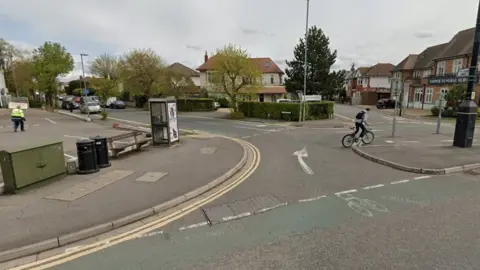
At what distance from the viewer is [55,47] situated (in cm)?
4156

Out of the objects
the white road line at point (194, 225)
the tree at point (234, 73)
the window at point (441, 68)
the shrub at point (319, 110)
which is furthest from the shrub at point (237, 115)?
the window at point (441, 68)

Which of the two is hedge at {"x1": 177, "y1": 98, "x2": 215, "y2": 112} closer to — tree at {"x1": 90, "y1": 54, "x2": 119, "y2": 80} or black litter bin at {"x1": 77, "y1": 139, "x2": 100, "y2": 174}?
tree at {"x1": 90, "y1": 54, "x2": 119, "y2": 80}

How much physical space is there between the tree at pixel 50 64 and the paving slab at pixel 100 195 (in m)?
38.9

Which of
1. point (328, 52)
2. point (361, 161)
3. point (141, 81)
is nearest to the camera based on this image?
point (361, 161)

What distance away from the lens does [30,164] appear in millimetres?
6656

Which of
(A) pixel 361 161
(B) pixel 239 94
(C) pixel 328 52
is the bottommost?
(A) pixel 361 161

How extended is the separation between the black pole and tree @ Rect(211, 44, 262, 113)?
18.4 meters

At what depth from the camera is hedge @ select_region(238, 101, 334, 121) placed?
26.7 metres

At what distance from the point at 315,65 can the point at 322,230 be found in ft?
135

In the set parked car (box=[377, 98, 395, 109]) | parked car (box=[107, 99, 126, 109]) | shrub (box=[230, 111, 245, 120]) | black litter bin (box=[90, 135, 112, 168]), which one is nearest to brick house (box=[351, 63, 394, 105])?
parked car (box=[377, 98, 395, 109])

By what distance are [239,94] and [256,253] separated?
84.6 ft

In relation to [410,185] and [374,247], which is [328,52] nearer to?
[410,185]

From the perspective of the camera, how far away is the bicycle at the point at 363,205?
5.41 metres

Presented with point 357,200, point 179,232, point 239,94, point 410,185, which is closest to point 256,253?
point 179,232
